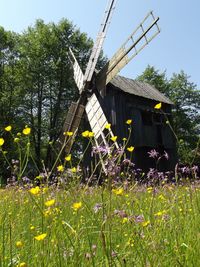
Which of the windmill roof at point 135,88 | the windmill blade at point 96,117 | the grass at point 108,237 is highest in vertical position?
the windmill roof at point 135,88

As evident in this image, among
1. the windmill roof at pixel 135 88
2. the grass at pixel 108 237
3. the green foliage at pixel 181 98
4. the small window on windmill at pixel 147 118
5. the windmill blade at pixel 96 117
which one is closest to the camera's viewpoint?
the grass at pixel 108 237

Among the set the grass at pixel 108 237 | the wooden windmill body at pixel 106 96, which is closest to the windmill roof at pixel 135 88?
the wooden windmill body at pixel 106 96

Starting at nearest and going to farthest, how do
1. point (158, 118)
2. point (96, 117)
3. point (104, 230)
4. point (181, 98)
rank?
1. point (104, 230)
2. point (96, 117)
3. point (158, 118)
4. point (181, 98)

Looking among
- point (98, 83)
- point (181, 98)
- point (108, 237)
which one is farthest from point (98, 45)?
point (181, 98)

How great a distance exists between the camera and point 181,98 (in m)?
45.4

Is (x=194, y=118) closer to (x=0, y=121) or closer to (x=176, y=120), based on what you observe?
(x=176, y=120)

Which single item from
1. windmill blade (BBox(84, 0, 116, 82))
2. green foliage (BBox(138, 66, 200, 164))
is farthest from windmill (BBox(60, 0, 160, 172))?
green foliage (BBox(138, 66, 200, 164))

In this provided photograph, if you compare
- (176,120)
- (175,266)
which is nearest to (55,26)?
(176,120)

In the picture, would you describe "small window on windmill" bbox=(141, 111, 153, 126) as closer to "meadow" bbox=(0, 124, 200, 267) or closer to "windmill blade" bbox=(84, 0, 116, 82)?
"windmill blade" bbox=(84, 0, 116, 82)

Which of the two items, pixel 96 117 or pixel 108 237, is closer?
pixel 108 237

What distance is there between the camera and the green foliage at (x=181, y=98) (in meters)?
41.5

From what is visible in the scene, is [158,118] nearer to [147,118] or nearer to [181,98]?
[147,118]

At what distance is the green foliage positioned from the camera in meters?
41.5

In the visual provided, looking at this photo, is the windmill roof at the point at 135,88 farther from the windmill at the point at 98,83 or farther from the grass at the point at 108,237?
the grass at the point at 108,237
